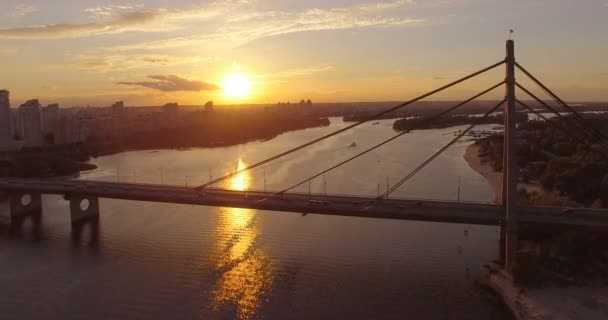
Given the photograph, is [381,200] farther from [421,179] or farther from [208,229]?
[421,179]

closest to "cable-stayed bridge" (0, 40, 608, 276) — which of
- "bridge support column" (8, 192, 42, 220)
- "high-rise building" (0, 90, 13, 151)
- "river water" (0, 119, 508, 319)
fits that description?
"river water" (0, 119, 508, 319)

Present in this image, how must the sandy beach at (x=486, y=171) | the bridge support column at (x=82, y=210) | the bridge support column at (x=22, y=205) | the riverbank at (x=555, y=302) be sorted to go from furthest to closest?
1. the sandy beach at (x=486, y=171)
2. the bridge support column at (x=22, y=205)
3. the bridge support column at (x=82, y=210)
4. the riverbank at (x=555, y=302)

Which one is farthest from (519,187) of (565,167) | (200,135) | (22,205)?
(200,135)

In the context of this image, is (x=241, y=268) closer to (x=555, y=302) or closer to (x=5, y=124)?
(x=555, y=302)

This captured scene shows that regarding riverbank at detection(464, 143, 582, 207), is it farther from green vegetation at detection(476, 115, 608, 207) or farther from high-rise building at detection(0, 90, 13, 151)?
high-rise building at detection(0, 90, 13, 151)

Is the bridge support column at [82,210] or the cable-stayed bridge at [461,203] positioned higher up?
the cable-stayed bridge at [461,203]

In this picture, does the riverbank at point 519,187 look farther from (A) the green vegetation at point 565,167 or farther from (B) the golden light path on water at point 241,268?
(B) the golden light path on water at point 241,268

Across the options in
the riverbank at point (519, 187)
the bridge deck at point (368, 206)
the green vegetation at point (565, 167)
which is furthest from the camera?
the green vegetation at point (565, 167)

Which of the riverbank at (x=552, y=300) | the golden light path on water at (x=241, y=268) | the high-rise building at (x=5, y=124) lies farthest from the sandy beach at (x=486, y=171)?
the high-rise building at (x=5, y=124)

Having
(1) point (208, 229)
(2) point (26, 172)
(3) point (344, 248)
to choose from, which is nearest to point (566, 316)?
(3) point (344, 248)
